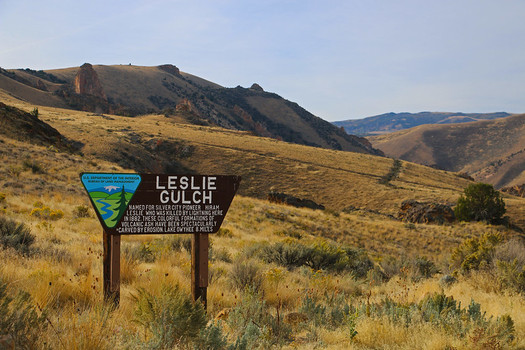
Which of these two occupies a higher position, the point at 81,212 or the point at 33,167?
the point at 33,167

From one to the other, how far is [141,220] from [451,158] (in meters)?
190

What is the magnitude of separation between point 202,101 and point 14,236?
12995 centimetres

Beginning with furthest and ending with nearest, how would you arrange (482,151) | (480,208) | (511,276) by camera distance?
(482,151), (480,208), (511,276)

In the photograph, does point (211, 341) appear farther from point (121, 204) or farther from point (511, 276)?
point (511, 276)

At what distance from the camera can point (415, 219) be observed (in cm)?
3111

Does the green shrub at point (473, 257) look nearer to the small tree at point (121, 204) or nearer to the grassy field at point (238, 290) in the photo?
the grassy field at point (238, 290)

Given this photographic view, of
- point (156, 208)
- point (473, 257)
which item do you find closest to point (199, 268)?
point (156, 208)

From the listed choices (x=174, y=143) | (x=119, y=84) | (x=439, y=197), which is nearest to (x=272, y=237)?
(x=439, y=197)

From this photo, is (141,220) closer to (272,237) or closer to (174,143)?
(272,237)

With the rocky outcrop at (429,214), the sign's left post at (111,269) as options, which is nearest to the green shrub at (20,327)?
the sign's left post at (111,269)

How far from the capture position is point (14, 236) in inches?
263

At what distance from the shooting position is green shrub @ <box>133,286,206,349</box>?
3.55m

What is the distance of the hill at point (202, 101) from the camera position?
116062 mm

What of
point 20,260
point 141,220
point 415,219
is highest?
point 141,220
